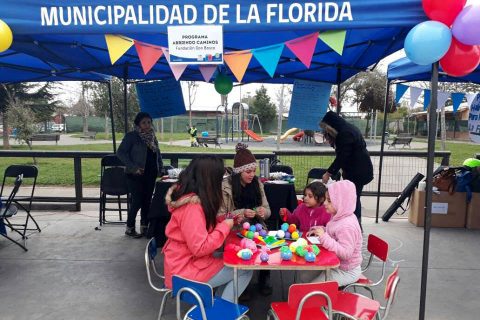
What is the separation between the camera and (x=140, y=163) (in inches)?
189

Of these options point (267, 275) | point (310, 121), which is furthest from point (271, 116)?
point (267, 275)

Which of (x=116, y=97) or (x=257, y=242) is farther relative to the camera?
(x=116, y=97)

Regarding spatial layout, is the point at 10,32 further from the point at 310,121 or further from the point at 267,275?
the point at 310,121

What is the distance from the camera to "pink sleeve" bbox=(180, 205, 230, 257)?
2.20 meters

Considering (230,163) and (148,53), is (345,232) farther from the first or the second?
(230,163)

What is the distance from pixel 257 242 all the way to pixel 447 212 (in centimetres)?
410

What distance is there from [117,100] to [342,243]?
1797 centimetres

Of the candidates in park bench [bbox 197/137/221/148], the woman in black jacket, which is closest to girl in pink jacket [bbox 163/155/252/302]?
the woman in black jacket

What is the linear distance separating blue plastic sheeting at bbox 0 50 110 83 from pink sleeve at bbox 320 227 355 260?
379 centimetres

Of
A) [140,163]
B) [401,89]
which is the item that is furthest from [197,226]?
[401,89]

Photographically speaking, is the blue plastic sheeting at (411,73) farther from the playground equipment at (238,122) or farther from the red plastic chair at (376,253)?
the playground equipment at (238,122)

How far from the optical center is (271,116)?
109 feet

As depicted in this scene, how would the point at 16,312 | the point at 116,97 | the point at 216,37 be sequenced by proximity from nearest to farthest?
the point at 216,37 → the point at 16,312 → the point at 116,97

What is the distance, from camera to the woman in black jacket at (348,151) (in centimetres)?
420
